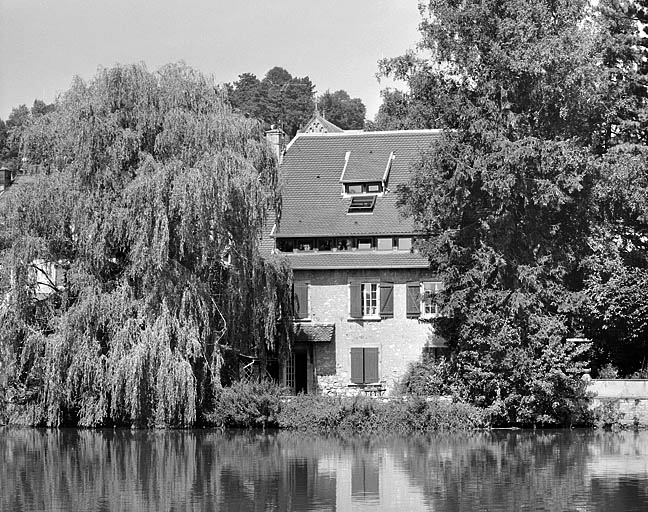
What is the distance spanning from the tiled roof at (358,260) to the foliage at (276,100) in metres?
55.6

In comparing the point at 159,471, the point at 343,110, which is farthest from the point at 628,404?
the point at 343,110

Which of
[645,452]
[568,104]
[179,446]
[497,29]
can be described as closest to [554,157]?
[568,104]

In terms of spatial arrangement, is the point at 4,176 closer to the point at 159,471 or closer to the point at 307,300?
the point at 307,300

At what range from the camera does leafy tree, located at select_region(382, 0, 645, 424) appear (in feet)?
114

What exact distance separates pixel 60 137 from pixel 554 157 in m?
14.7

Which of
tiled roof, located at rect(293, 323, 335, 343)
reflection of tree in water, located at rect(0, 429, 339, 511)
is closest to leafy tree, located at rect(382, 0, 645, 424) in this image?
tiled roof, located at rect(293, 323, 335, 343)

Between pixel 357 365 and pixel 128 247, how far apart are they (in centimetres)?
1060

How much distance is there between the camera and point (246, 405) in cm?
3519

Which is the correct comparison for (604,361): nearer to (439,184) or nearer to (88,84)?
(439,184)

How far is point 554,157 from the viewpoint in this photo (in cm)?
3453

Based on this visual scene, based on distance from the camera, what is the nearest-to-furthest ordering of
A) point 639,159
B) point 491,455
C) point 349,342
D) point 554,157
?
point 491,455
point 554,157
point 639,159
point 349,342

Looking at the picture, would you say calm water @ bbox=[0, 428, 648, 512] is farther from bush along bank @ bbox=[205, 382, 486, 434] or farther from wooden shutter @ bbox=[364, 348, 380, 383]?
wooden shutter @ bbox=[364, 348, 380, 383]

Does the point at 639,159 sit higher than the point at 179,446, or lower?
higher

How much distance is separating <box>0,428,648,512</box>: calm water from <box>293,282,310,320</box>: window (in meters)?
8.11
